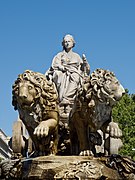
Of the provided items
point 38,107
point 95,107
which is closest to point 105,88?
point 95,107

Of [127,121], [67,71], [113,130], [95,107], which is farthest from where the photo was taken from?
[127,121]

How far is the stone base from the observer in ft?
27.7

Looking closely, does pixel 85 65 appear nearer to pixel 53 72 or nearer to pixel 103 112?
pixel 53 72

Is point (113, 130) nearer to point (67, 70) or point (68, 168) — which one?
point (68, 168)

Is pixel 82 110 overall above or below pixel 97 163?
above

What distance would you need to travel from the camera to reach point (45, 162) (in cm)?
874

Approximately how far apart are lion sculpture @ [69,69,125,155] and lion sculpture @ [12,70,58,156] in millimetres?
482

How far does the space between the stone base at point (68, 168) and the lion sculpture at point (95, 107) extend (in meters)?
0.71

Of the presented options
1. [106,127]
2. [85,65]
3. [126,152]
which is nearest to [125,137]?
[126,152]

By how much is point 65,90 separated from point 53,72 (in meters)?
0.65

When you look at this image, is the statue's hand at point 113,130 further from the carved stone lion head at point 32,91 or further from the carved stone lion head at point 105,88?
the carved stone lion head at point 32,91

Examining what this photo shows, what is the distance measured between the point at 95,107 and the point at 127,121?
93.6 ft

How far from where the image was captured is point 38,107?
9258 millimetres

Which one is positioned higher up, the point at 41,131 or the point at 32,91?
the point at 32,91
